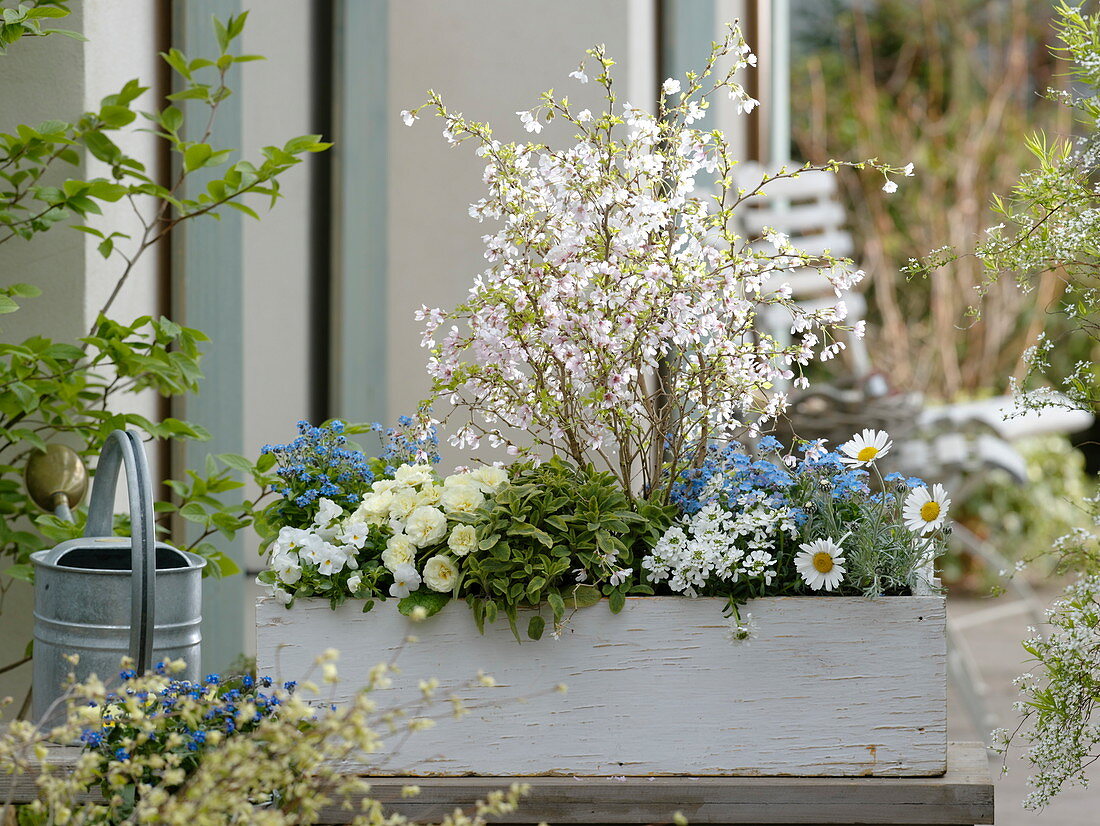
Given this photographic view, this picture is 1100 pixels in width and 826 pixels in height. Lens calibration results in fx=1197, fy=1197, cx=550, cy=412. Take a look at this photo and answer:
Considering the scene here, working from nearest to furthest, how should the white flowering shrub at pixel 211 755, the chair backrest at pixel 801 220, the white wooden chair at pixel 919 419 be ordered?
1. the white flowering shrub at pixel 211 755
2. the white wooden chair at pixel 919 419
3. the chair backrest at pixel 801 220

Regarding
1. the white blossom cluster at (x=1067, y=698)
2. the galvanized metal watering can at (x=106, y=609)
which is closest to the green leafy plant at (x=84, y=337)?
the galvanized metal watering can at (x=106, y=609)

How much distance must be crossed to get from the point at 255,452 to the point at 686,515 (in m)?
1.46

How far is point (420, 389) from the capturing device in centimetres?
280

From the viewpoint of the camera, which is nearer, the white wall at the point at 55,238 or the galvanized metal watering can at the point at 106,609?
the galvanized metal watering can at the point at 106,609

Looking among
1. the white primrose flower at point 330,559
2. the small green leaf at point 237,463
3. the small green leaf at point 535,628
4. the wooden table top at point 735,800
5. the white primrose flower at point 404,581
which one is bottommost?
the wooden table top at point 735,800

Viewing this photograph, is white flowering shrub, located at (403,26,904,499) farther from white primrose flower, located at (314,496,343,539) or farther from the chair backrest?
the chair backrest

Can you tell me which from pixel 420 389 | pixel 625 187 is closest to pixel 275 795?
pixel 625 187

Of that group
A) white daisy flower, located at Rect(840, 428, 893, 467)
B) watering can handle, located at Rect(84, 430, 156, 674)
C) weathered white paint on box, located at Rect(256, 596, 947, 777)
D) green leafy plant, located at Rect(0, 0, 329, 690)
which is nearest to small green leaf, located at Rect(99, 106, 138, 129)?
green leafy plant, located at Rect(0, 0, 329, 690)

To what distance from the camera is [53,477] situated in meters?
1.81

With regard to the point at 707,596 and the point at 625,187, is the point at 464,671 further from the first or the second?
the point at 625,187

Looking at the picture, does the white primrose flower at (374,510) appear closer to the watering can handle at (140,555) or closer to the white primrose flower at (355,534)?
the white primrose flower at (355,534)

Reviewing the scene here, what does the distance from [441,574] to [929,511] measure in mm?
526

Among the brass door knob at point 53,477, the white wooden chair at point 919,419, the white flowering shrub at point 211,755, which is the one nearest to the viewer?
the white flowering shrub at point 211,755

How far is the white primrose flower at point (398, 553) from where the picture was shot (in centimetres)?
129
